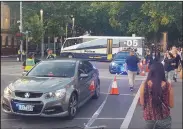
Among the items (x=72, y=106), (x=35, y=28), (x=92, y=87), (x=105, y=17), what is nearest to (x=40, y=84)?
(x=72, y=106)

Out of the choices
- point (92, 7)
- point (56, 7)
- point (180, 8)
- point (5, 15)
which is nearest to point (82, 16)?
point (92, 7)

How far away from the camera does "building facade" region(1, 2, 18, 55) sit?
162ft

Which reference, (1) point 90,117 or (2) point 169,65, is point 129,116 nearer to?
(1) point 90,117

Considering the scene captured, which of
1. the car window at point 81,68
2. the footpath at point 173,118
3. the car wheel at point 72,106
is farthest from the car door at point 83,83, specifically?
the footpath at point 173,118

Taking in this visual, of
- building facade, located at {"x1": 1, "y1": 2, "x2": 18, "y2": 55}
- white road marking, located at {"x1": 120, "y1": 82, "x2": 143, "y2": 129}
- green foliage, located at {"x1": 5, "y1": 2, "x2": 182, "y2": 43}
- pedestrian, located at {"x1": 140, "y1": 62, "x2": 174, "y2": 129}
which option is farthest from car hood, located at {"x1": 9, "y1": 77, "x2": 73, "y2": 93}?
building facade, located at {"x1": 1, "y1": 2, "x2": 18, "y2": 55}

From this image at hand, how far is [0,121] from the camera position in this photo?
7605mm

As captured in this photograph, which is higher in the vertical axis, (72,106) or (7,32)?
(7,32)

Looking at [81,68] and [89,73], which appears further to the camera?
[89,73]

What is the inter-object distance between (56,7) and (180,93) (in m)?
38.0

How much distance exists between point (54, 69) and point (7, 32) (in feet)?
140

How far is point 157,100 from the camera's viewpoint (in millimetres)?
4527

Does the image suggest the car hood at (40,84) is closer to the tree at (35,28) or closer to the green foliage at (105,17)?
the green foliage at (105,17)

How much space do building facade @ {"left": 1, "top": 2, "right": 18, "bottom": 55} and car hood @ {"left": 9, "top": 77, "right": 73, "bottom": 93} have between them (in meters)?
42.2

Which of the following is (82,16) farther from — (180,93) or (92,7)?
(180,93)
